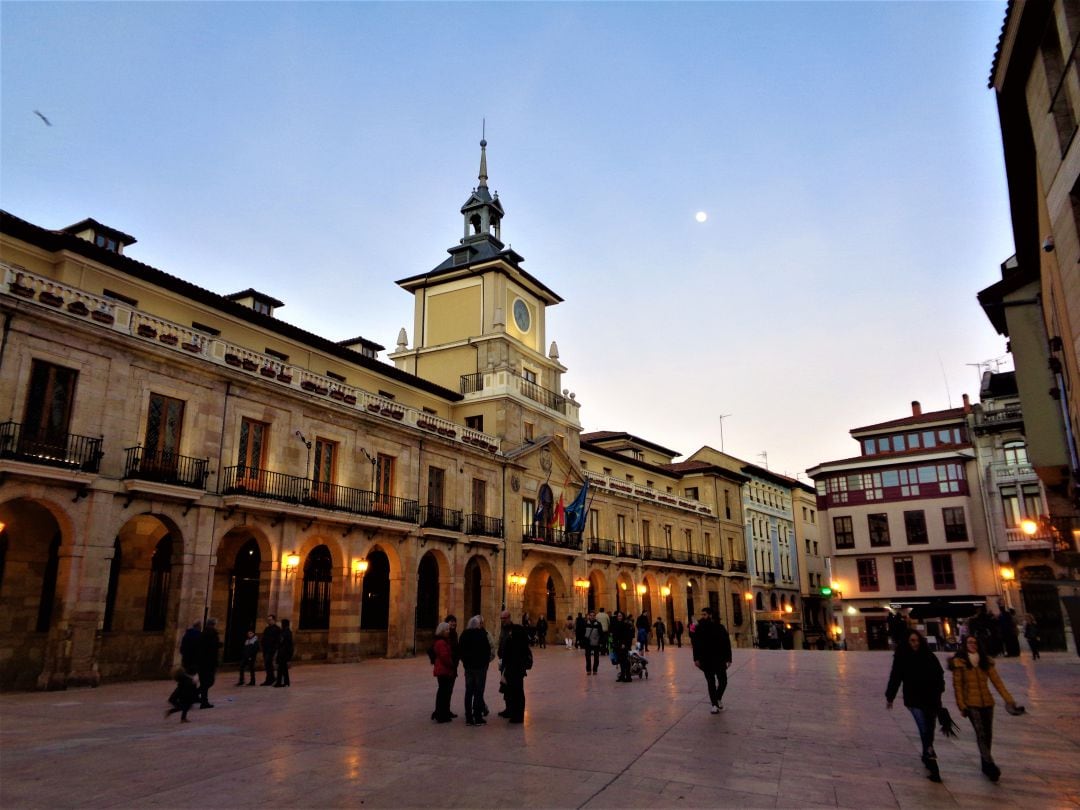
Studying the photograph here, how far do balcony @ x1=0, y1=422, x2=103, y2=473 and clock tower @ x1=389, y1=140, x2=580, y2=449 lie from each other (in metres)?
20.0

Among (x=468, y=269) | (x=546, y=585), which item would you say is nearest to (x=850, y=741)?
(x=546, y=585)

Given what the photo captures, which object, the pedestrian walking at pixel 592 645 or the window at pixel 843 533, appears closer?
the pedestrian walking at pixel 592 645

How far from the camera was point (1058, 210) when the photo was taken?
1088 centimetres

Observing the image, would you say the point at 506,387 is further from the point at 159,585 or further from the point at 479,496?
the point at 159,585

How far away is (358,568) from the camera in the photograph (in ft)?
87.2

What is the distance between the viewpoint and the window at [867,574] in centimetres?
4859

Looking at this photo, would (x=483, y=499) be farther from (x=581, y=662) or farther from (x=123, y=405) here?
(x=123, y=405)

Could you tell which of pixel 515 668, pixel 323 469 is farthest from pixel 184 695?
pixel 323 469

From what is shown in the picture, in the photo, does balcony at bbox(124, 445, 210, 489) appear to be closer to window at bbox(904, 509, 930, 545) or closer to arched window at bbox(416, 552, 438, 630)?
arched window at bbox(416, 552, 438, 630)

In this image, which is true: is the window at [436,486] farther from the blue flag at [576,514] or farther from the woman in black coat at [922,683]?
the woman in black coat at [922,683]

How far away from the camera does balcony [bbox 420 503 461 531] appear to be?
30062 millimetres

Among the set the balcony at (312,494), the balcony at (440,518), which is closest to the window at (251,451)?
the balcony at (312,494)

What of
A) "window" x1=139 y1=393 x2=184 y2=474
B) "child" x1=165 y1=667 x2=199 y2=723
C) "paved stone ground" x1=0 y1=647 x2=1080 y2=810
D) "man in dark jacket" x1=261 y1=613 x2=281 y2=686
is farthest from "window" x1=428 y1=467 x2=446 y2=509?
"child" x1=165 y1=667 x2=199 y2=723

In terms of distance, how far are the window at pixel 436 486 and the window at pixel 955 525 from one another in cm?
3333
